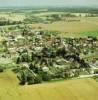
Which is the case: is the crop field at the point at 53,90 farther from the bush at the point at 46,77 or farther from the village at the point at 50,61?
the village at the point at 50,61

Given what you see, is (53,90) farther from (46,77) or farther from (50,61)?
(50,61)

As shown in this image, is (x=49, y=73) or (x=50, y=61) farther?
(x=50, y=61)

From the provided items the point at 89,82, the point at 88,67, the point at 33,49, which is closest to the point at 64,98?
the point at 89,82

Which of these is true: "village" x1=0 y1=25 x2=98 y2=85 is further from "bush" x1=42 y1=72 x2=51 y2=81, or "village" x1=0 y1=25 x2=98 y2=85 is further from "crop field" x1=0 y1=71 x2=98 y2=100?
"crop field" x1=0 y1=71 x2=98 y2=100

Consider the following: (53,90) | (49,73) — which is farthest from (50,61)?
(53,90)

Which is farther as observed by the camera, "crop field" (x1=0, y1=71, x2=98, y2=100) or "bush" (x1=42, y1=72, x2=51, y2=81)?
"bush" (x1=42, y1=72, x2=51, y2=81)

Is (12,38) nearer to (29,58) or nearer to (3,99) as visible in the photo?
(29,58)

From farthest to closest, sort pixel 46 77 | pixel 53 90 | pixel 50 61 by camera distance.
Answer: pixel 50 61, pixel 46 77, pixel 53 90

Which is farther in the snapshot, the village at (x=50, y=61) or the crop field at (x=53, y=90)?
the village at (x=50, y=61)
